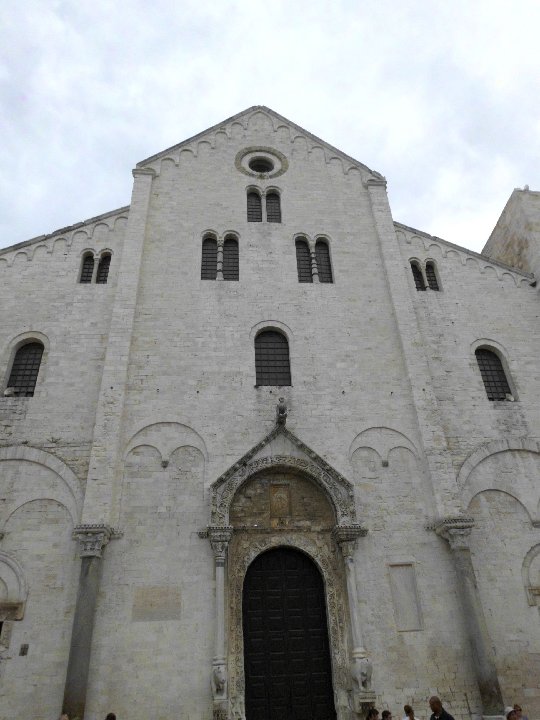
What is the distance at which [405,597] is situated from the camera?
36.8ft

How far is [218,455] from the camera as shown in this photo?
12.4 meters

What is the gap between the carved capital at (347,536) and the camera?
1141cm

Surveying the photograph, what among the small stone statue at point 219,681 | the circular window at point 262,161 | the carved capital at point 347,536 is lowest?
the small stone statue at point 219,681

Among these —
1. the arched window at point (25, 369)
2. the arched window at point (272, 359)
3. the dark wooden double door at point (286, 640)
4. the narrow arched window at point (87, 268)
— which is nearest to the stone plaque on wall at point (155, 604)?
the dark wooden double door at point (286, 640)

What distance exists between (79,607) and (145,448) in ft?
12.2

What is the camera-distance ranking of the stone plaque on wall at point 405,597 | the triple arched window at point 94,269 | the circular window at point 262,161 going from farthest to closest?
the circular window at point 262,161 → the triple arched window at point 94,269 → the stone plaque on wall at point 405,597

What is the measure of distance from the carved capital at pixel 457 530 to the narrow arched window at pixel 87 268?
39.8ft

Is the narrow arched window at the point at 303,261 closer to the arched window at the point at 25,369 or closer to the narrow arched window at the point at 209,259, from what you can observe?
the narrow arched window at the point at 209,259

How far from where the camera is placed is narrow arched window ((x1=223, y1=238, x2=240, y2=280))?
1561 centimetres

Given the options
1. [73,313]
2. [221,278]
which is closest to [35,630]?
[73,313]

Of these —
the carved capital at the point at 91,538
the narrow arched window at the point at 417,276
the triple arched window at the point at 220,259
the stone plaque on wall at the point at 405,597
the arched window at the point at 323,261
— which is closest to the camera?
the carved capital at the point at 91,538

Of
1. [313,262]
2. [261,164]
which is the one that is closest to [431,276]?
[313,262]

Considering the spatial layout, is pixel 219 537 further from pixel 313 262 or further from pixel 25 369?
pixel 313 262

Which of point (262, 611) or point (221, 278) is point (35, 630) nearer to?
point (262, 611)
